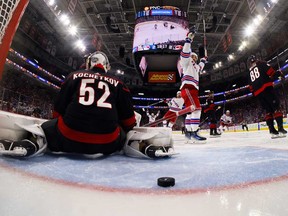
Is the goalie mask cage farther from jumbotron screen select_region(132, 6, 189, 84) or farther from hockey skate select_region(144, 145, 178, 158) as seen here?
jumbotron screen select_region(132, 6, 189, 84)

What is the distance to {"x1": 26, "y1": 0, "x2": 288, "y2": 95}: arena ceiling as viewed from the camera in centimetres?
1133

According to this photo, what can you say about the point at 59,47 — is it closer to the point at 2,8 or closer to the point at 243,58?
the point at 243,58

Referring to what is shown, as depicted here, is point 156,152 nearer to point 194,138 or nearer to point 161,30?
point 194,138

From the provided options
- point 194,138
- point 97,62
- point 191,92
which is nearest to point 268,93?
point 191,92

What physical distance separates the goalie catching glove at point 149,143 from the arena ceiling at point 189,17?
10033 millimetres

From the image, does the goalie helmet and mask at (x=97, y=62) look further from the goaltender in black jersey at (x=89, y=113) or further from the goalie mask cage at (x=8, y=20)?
→ the goalie mask cage at (x=8, y=20)

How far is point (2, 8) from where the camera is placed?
106 centimetres

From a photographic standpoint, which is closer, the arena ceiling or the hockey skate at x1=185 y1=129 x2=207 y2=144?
the hockey skate at x1=185 y1=129 x2=207 y2=144

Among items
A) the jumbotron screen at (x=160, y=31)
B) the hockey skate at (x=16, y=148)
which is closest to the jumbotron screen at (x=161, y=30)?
the jumbotron screen at (x=160, y=31)

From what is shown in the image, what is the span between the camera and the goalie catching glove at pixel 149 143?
1684mm

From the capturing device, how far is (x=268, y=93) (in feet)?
11.5

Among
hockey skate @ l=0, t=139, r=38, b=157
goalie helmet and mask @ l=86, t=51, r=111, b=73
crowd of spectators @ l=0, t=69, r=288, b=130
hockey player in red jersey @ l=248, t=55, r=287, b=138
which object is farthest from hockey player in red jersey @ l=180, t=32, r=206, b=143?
crowd of spectators @ l=0, t=69, r=288, b=130

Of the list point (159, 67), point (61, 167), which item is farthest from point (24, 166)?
point (159, 67)

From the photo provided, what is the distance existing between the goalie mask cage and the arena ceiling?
34.1 ft
